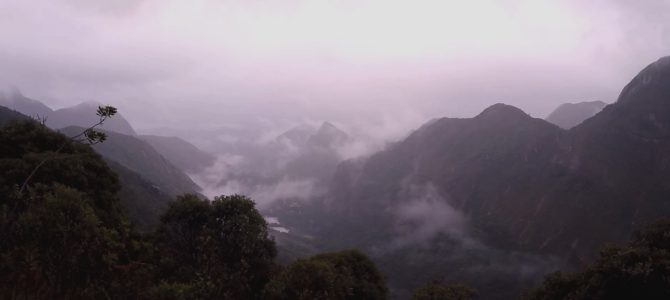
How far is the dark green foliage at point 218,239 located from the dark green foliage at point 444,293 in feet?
38.7

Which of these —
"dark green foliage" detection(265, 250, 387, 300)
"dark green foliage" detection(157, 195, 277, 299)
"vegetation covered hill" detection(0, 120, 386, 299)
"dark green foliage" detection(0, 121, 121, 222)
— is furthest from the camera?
"dark green foliage" detection(0, 121, 121, 222)

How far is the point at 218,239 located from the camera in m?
29.8

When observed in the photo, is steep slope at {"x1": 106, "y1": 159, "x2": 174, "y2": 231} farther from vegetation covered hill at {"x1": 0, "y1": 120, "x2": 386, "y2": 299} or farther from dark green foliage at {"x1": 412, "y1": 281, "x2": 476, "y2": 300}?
dark green foliage at {"x1": 412, "y1": 281, "x2": 476, "y2": 300}

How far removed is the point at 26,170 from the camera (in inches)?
1228

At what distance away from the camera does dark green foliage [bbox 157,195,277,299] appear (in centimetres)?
2528

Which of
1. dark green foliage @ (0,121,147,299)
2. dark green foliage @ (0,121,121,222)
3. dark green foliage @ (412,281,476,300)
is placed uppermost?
dark green foliage @ (0,121,121,222)

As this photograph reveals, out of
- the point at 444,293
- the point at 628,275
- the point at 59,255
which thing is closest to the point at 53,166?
the point at 59,255

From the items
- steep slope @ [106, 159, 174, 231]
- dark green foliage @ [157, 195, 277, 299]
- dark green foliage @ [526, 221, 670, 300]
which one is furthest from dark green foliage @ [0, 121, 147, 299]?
steep slope @ [106, 159, 174, 231]

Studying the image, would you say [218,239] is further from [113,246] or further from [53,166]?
[113,246]

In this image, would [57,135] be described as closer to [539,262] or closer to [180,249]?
[180,249]

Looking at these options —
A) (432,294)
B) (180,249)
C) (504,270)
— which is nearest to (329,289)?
(180,249)

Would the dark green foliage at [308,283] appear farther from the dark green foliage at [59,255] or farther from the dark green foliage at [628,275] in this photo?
the dark green foliage at [628,275]

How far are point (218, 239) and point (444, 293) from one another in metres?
16.4

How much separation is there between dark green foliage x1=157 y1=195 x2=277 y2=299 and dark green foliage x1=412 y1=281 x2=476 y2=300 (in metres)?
11.8
